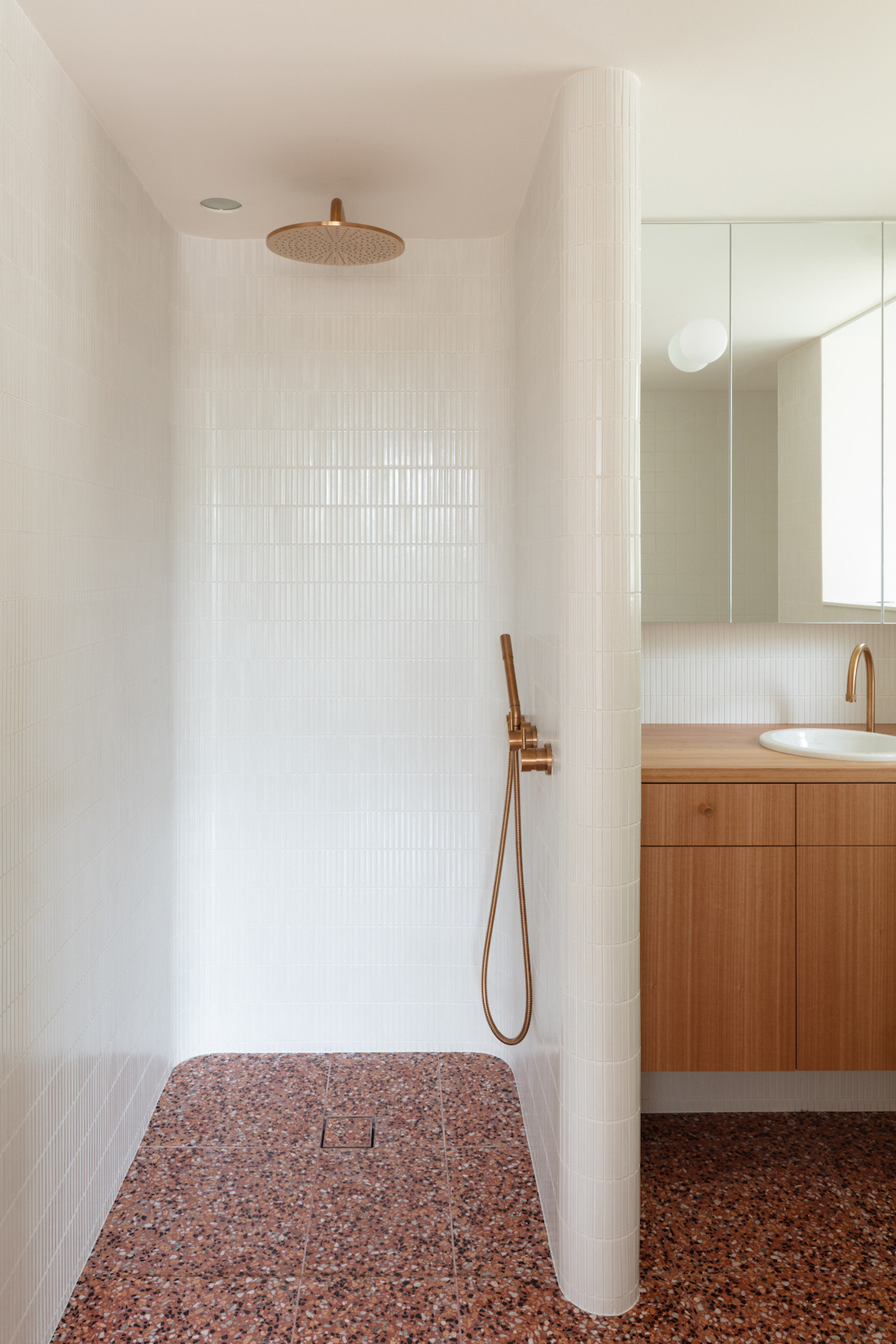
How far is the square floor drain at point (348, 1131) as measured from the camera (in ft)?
8.02

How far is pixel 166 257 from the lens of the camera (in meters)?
2.70

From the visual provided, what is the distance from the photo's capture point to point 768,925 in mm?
2314

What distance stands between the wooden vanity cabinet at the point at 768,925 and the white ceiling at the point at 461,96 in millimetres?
1426

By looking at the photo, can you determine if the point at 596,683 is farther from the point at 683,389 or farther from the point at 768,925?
the point at 683,389

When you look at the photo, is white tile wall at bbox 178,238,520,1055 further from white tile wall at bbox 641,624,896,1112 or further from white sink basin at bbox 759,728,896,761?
white sink basin at bbox 759,728,896,761

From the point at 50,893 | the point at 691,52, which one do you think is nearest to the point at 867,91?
the point at 691,52

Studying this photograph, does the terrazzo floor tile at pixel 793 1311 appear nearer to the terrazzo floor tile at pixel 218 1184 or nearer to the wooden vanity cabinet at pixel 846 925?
the wooden vanity cabinet at pixel 846 925

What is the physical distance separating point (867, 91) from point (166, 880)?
2.49m

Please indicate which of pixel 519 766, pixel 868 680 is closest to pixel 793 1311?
pixel 519 766

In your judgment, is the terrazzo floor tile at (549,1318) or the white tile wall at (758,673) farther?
the white tile wall at (758,673)

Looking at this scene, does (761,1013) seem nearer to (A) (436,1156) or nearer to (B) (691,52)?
(A) (436,1156)

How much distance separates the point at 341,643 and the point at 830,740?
139 cm

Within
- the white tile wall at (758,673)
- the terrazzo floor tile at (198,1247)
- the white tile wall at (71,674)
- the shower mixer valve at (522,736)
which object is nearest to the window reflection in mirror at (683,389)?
the white tile wall at (758,673)

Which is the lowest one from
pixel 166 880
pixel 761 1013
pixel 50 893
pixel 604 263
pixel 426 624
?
pixel 761 1013
